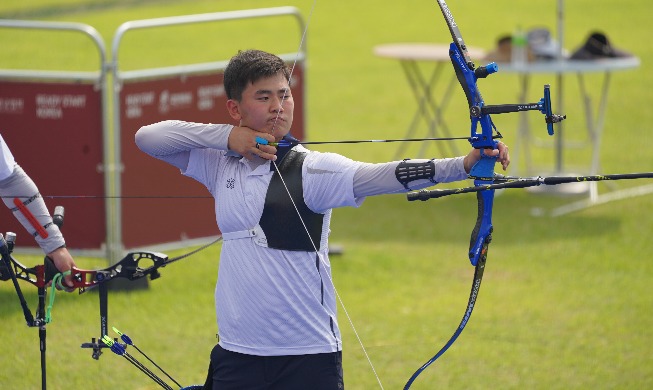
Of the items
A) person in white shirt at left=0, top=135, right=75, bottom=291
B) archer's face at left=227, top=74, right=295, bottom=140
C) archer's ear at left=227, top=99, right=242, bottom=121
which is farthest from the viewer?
person in white shirt at left=0, top=135, right=75, bottom=291

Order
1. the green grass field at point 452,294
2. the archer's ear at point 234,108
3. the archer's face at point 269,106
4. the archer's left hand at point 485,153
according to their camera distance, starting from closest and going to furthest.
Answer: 1. the archer's left hand at point 485,153
2. the archer's face at point 269,106
3. the archer's ear at point 234,108
4. the green grass field at point 452,294

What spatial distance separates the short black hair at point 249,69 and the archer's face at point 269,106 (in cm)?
2

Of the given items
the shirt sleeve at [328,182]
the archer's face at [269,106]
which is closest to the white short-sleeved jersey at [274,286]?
the shirt sleeve at [328,182]

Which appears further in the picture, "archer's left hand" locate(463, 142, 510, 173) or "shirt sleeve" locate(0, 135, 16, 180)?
"shirt sleeve" locate(0, 135, 16, 180)

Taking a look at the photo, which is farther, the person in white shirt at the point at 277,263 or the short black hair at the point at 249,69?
the short black hair at the point at 249,69

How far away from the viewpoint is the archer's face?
4.41m

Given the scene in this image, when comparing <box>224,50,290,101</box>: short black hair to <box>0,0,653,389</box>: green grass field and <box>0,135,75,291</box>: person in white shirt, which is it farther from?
<box>0,0,653,389</box>: green grass field

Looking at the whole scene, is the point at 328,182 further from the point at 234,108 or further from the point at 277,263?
the point at 234,108

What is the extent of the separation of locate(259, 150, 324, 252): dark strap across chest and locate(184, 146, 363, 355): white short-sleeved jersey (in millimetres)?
22

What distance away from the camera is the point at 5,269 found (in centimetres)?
515

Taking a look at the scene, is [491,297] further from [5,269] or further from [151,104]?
[5,269]

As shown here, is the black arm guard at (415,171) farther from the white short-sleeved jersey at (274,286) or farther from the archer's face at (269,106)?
the archer's face at (269,106)

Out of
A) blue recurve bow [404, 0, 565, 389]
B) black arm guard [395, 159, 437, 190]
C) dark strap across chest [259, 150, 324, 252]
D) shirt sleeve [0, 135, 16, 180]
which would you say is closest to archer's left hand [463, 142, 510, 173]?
blue recurve bow [404, 0, 565, 389]

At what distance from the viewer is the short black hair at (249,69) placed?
14.6ft
